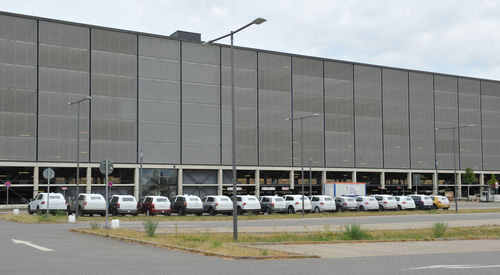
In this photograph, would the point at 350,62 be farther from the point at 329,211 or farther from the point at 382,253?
the point at 382,253

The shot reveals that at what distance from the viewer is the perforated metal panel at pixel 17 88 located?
61.5 meters

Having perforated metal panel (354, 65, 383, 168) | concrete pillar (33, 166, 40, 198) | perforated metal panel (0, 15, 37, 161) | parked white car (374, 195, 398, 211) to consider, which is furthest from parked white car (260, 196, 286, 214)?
perforated metal panel (354, 65, 383, 168)

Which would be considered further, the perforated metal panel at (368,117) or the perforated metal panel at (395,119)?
the perforated metal panel at (395,119)

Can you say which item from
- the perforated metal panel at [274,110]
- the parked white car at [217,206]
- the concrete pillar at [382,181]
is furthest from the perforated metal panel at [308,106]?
the parked white car at [217,206]

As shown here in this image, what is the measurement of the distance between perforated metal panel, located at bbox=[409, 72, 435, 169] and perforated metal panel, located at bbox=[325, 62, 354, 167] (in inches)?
446

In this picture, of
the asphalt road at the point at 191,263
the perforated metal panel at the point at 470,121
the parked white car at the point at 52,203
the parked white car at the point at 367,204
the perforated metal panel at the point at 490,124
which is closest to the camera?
the asphalt road at the point at 191,263

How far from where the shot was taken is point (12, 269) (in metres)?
12.9

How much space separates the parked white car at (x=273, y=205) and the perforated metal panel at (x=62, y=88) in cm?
2492

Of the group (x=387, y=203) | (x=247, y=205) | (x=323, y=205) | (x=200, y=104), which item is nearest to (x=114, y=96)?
(x=200, y=104)

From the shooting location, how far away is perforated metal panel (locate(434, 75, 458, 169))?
92438 millimetres

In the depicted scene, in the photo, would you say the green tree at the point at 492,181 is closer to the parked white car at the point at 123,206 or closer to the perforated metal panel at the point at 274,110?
the perforated metal panel at the point at 274,110

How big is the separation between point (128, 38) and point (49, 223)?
131 ft

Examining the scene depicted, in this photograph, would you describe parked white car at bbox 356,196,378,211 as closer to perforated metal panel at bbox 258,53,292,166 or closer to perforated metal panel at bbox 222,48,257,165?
perforated metal panel at bbox 222,48,257,165

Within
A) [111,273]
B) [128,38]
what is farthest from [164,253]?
[128,38]
